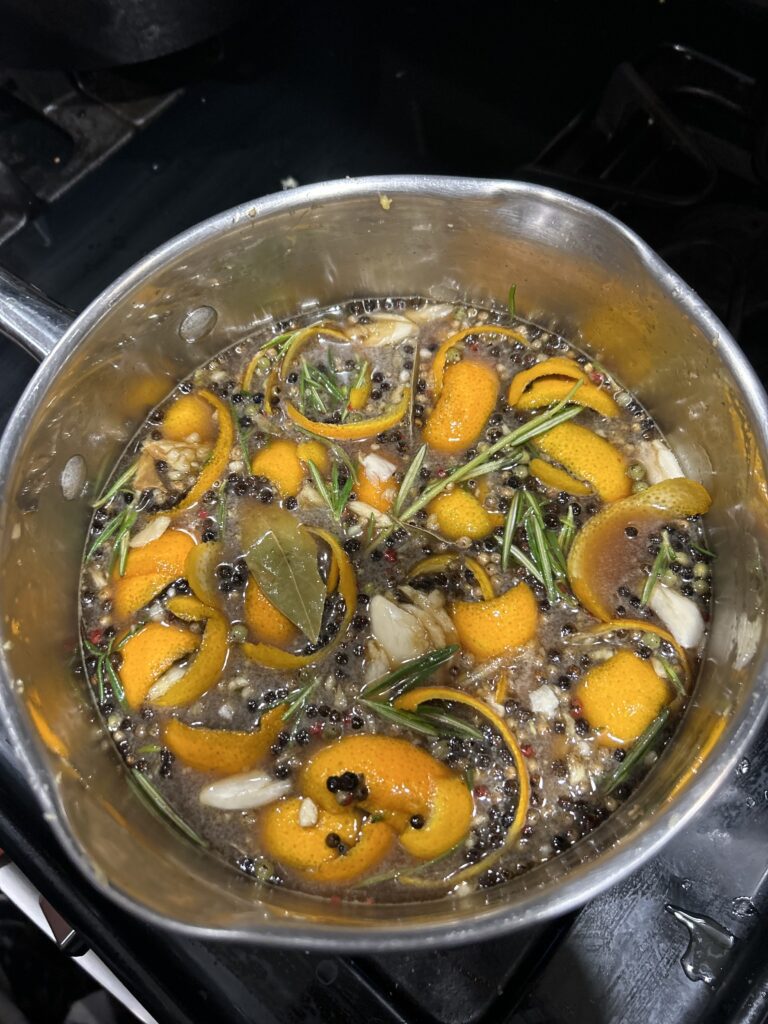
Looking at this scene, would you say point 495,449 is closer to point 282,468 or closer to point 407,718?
point 282,468

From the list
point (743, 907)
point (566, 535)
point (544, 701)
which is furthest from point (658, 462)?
point (743, 907)

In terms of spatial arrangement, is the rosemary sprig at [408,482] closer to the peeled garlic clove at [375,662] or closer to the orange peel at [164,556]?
the peeled garlic clove at [375,662]

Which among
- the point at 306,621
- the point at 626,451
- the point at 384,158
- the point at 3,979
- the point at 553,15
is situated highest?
the point at 553,15

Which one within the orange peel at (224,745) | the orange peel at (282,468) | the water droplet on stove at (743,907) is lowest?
the water droplet on stove at (743,907)

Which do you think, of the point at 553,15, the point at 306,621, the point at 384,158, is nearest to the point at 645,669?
the point at 306,621

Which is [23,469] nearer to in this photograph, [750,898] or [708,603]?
[708,603]

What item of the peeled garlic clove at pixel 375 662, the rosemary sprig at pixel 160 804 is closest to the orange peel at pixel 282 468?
the peeled garlic clove at pixel 375 662

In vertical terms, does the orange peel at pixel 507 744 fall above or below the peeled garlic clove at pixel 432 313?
below
